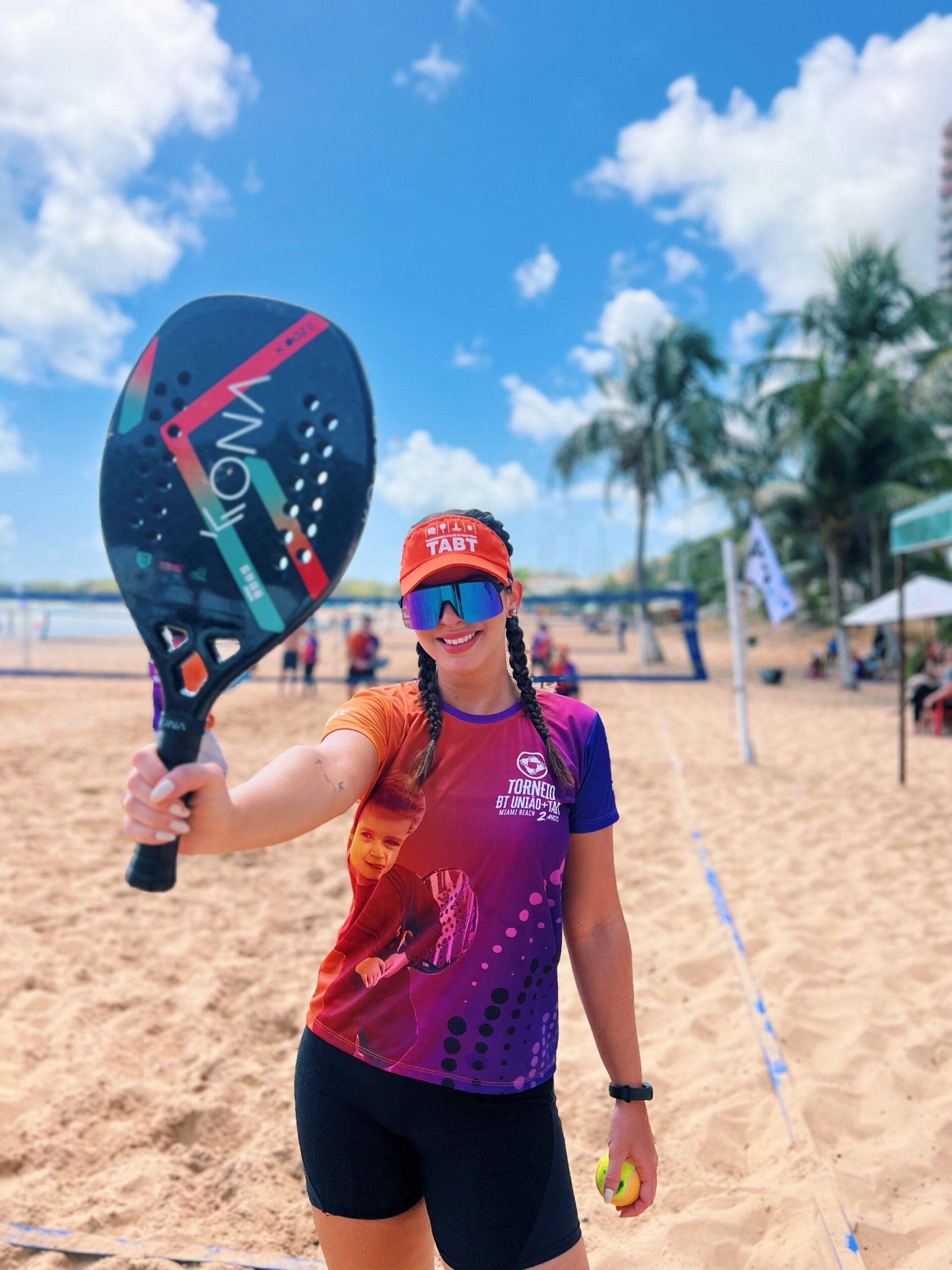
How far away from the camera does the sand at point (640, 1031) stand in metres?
2.15

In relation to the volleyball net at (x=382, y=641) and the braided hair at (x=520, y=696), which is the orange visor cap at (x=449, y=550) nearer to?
the braided hair at (x=520, y=696)

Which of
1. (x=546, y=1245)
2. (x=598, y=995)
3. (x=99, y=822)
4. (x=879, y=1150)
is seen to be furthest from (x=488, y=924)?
(x=99, y=822)

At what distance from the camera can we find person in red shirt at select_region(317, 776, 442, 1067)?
116 cm

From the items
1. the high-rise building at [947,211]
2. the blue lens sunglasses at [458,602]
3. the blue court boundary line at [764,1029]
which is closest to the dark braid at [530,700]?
the blue lens sunglasses at [458,602]

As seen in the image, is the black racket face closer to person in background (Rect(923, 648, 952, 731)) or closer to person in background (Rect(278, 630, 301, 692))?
person in background (Rect(923, 648, 952, 731))

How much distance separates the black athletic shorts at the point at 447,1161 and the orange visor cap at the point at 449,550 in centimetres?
73

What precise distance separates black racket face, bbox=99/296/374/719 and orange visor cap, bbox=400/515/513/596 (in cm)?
29

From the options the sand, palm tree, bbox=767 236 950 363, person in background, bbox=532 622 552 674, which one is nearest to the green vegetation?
palm tree, bbox=767 236 950 363

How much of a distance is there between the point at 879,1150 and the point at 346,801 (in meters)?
2.25

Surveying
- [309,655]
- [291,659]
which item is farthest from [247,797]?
[291,659]

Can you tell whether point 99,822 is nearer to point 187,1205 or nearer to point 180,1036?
point 180,1036

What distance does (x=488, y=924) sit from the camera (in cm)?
116

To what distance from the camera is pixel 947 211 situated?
260ft

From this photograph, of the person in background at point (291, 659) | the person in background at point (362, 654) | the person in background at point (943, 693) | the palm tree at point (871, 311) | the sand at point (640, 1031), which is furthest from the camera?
the palm tree at point (871, 311)
